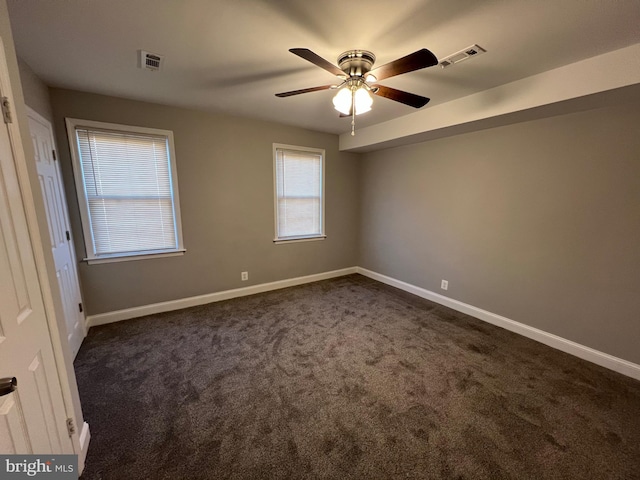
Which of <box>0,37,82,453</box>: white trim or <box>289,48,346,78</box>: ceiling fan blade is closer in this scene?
<box>0,37,82,453</box>: white trim

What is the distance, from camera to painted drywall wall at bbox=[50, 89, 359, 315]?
2.72 m

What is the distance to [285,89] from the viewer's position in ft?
8.10

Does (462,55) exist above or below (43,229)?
above

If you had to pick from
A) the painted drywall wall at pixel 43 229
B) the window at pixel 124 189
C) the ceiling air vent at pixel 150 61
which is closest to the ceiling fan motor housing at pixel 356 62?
the ceiling air vent at pixel 150 61

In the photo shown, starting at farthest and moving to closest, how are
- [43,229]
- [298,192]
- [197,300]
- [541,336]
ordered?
[298,192] < [197,300] < [541,336] < [43,229]

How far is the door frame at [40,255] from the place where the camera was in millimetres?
1079

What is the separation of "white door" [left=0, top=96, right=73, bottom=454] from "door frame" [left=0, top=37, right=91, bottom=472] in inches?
1.1

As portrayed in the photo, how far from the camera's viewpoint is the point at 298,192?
405 centimetres

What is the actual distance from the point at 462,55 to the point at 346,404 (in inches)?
105

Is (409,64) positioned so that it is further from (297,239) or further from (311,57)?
(297,239)

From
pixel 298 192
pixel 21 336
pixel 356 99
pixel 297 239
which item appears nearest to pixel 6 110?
pixel 21 336

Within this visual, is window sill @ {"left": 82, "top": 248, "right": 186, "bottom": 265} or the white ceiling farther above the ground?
the white ceiling

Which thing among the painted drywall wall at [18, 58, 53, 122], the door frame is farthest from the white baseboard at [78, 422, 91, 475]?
the painted drywall wall at [18, 58, 53, 122]

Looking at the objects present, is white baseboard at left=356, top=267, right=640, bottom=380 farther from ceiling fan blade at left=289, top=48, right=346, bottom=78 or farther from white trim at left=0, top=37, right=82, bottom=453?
white trim at left=0, top=37, right=82, bottom=453
